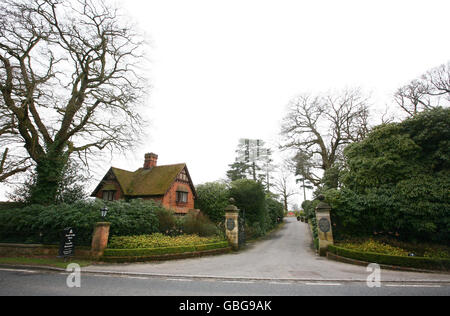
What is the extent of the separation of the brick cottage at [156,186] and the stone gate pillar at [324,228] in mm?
14867

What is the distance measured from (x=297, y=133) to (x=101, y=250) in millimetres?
22445

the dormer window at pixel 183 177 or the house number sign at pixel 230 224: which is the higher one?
the dormer window at pixel 183 177

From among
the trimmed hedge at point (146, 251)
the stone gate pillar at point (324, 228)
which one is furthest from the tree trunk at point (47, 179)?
the stone gate pillar at point (324, 228)

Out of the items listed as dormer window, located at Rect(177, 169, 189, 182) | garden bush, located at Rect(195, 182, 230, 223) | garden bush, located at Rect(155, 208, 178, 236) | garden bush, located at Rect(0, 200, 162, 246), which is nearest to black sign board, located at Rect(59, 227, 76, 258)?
garden bush, located at Rect(0, 200, 162, 246)

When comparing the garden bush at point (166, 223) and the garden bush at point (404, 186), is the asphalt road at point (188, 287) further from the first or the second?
the garden bush at point (166, 223)

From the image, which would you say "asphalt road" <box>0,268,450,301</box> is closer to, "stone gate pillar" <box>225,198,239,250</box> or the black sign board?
the black sign board

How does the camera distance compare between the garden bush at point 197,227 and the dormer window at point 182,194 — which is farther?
the dormer window at point 182,194

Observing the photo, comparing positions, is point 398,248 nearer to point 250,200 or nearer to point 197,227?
point 197,227

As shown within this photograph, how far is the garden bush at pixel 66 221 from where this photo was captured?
11023 mm

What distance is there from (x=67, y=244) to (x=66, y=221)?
4.81ft

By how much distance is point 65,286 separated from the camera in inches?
243

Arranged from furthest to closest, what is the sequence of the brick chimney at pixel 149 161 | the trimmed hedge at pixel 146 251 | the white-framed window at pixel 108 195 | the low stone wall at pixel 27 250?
the brick chimney at pixel 149 161, the white-framed window at pixel 108 195, the low stone wall at pixel 27 250, the trimmed hedge at pixel 146 251

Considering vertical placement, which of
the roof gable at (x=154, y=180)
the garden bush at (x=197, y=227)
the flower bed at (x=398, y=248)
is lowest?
the flower bed at (x=398, y=248)

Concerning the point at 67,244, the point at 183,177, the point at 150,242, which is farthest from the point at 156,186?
the point at 67,244
